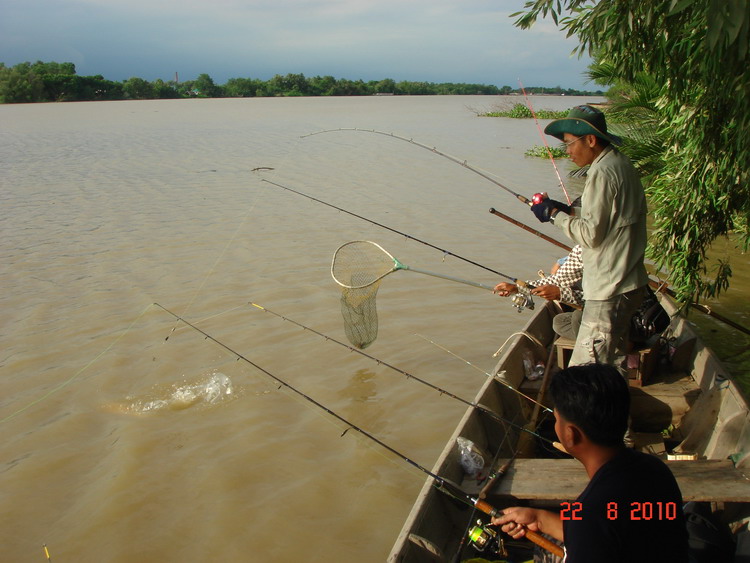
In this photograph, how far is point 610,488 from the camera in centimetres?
190

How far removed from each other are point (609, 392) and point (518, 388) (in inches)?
113

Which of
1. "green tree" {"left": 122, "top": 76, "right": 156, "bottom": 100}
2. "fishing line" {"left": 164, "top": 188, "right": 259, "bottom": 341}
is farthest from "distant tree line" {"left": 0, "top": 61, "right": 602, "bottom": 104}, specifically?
"fishing line" {"left": 164, "top": 188, "right": 259, "bottom": 341}

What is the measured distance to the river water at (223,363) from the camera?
4.43 metres

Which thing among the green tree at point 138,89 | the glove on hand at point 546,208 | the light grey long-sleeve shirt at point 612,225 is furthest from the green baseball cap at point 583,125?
the green tree at point 138,89

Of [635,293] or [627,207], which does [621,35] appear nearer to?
[627,207]

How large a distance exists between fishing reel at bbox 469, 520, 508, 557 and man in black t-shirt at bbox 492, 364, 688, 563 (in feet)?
2.73

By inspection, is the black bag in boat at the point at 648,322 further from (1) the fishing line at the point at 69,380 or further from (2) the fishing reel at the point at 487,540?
(1) the fishing line at the point at 69,380

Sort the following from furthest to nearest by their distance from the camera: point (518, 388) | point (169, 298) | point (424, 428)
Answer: point (169, 298) < point (424, 428) < point (518, 388)

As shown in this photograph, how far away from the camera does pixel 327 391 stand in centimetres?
607

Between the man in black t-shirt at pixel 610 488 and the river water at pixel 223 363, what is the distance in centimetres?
243

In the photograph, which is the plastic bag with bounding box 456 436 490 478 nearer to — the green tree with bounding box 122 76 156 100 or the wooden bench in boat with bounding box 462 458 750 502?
the wooden bench in boat with bounding box 462 458 750 502

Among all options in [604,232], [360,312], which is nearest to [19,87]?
[360,312]

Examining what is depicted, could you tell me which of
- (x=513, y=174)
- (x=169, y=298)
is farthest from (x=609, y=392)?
(x=513, y=174)

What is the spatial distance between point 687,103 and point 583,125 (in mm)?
2189
